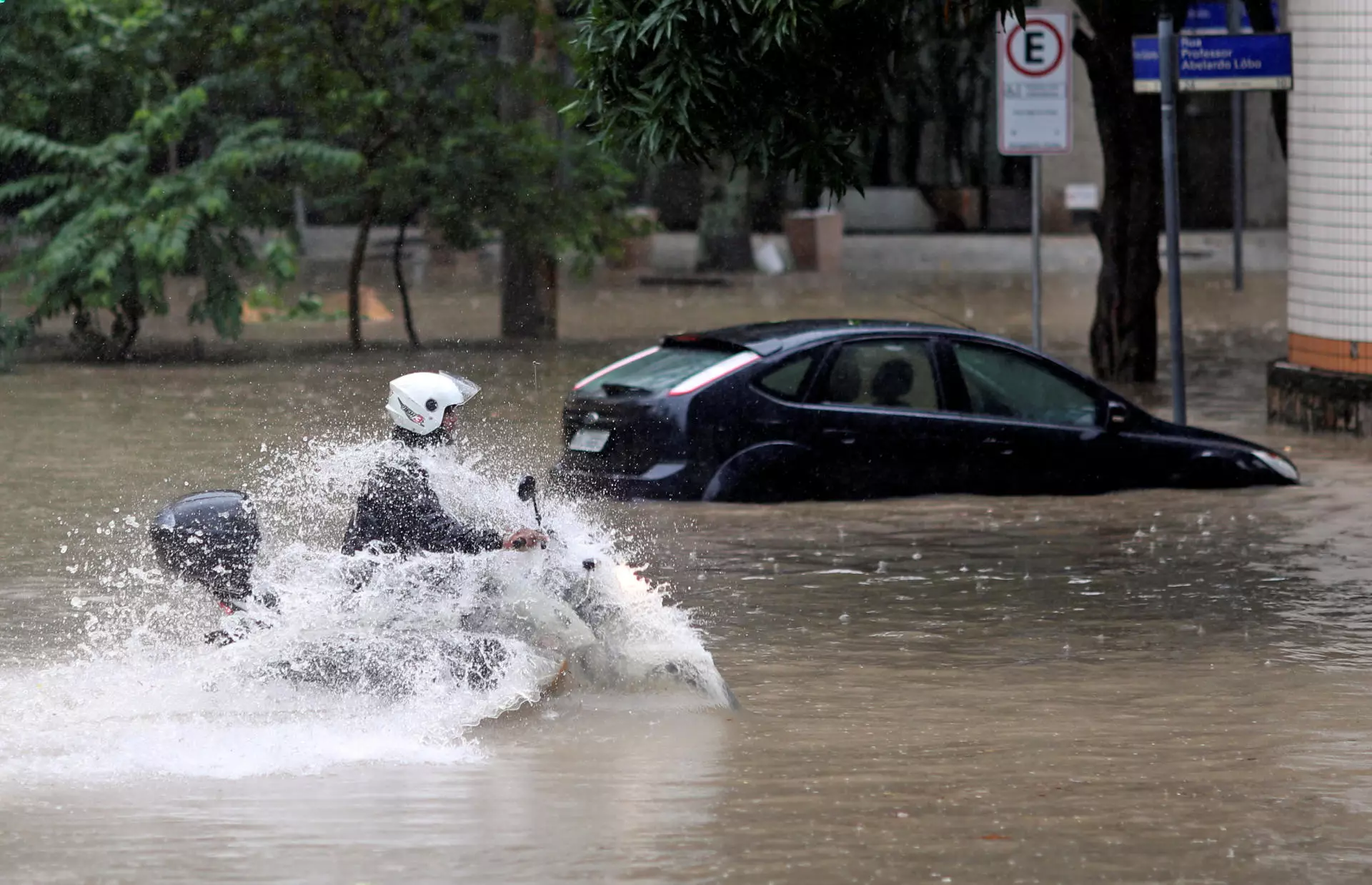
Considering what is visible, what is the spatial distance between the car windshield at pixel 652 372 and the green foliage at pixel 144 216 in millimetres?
9133

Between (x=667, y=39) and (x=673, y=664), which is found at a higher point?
(x=667, y=39)

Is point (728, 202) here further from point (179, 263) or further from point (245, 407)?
point (245, 407)

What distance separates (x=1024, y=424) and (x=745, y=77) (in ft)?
9.28

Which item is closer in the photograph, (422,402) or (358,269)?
(422,402)

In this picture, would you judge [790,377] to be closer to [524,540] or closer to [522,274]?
[524,540]

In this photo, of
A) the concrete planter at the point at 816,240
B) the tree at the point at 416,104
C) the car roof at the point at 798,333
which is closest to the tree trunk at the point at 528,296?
the tree at the point at 416,104

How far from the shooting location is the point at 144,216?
74.1 ft

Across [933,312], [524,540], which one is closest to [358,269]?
[933,312]

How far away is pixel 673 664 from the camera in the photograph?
8.82m

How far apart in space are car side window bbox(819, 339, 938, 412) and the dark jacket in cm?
565

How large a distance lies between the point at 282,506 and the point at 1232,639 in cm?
618

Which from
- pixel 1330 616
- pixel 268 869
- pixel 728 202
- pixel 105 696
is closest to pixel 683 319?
pixel 728 202

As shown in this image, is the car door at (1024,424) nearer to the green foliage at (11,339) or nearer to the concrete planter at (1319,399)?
the concrete planter at (1319,399)

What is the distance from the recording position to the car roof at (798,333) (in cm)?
1378
